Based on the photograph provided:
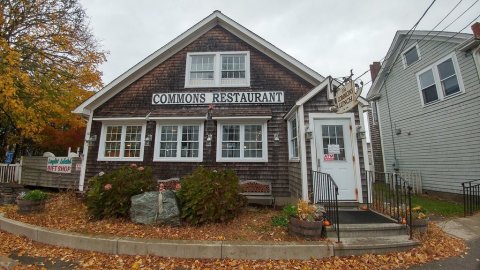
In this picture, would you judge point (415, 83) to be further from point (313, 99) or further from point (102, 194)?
point (102, 194)

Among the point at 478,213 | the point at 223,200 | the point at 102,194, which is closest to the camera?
the point at 223,200

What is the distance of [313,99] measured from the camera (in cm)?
793

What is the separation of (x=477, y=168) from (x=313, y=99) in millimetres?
7196

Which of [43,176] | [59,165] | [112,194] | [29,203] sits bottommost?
[29,203]

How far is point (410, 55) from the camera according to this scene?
43.0ft

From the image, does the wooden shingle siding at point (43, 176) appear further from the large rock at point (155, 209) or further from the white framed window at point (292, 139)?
the white framed window at point (292, 139)

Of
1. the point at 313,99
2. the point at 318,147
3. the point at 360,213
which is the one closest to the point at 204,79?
the point at 313,99

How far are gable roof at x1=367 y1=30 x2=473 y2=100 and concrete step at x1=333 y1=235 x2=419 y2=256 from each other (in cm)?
868

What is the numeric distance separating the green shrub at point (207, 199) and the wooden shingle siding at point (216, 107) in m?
3.03

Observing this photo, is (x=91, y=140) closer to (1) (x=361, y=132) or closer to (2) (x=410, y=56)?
(1) (x=361, y=132)

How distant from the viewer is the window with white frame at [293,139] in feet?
28.1

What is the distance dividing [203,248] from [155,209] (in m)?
1.97

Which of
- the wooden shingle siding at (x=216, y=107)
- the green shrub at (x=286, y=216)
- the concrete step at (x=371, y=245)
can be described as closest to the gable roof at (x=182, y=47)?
the wooden shingle siding at (x=216, y=107)

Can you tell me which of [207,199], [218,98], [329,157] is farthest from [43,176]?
[329,157]
